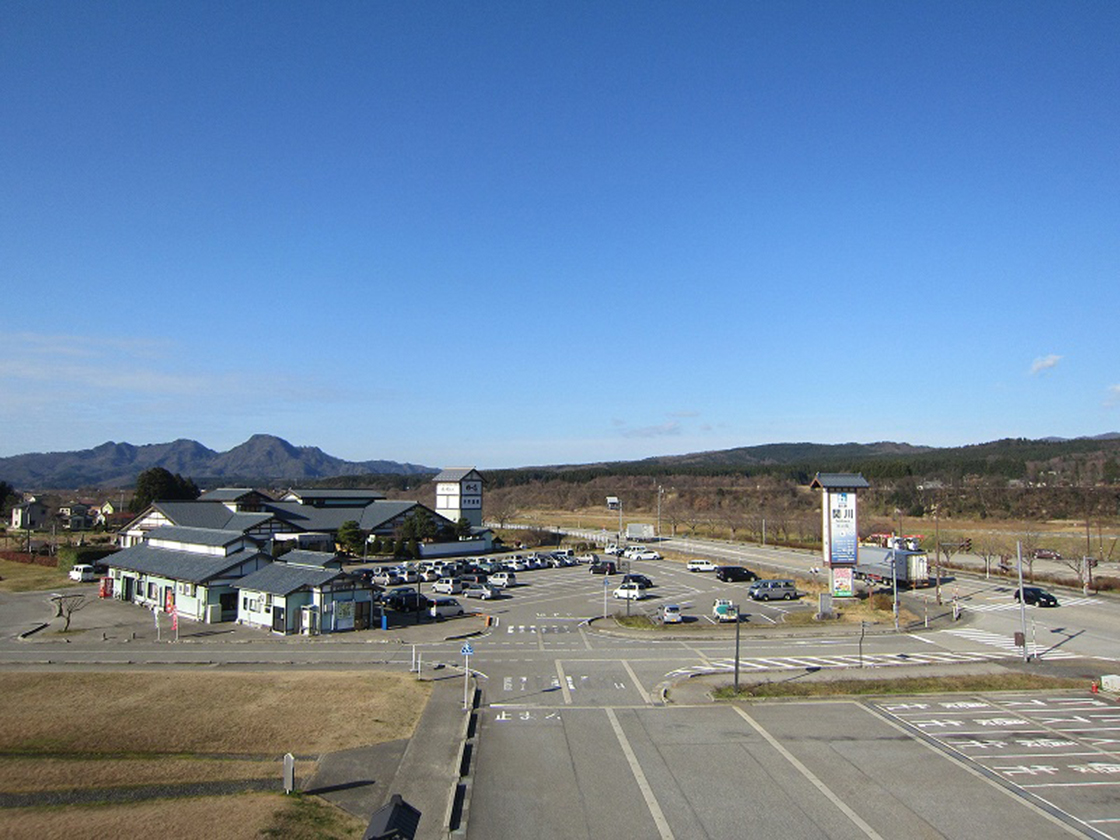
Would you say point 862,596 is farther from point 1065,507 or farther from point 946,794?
point 1065,507

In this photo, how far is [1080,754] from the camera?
73.3ft

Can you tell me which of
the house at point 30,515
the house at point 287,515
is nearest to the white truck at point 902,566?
the house at point 287,515

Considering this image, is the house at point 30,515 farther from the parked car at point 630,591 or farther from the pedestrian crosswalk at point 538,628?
the pedestrian crosswalk at point 538,628

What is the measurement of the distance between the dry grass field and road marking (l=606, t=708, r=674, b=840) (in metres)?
6.95

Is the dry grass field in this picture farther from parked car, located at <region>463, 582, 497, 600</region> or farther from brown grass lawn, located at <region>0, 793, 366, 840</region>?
parked car, located at <region>463, 582, 497, 600</region>

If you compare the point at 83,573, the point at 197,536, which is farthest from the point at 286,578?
the point at 83,573

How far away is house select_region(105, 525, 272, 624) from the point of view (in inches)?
1732

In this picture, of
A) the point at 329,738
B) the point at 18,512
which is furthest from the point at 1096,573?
the point at 18,512

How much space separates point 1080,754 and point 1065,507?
112 m

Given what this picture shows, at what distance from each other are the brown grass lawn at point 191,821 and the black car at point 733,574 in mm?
47112

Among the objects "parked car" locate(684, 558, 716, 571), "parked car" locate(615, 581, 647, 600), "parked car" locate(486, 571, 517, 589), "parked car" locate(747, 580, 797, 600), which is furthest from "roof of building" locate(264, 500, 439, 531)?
"parked car" locate(747, 580, 797, 600)

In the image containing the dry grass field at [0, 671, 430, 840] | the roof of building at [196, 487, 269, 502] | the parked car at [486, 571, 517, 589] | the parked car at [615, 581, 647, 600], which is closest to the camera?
the dry grass field at [0, 671, 430, 840]

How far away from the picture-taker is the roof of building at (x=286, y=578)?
40.1m

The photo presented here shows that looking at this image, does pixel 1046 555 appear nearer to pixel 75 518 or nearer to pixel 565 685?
pixel 565 685
